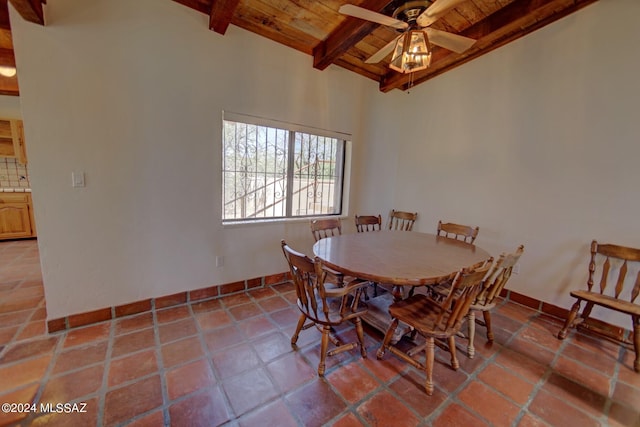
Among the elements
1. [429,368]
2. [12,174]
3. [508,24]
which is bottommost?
[429,368]

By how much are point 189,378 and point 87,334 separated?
109cm

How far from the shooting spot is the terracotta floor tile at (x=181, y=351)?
1.77m

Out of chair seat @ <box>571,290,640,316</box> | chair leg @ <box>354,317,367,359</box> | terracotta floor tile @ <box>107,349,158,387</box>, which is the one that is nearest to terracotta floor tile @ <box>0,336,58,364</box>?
terracotta floor tile @ <box>107,349,158,387</box>

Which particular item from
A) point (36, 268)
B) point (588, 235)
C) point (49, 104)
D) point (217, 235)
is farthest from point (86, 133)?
point (588, 235)

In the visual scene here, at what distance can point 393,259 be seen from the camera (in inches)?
72.3

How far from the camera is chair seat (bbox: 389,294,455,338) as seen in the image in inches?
60.8

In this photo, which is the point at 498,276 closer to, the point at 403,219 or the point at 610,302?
the point at 610,302

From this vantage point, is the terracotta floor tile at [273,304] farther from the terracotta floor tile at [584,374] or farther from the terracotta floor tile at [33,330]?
the terracotta floor tile at [584,374]

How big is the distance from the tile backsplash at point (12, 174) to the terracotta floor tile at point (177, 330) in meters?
4.83

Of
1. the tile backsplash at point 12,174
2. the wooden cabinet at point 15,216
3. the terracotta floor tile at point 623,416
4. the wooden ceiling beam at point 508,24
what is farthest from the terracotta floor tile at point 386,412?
the tile backsplash at point 12,174

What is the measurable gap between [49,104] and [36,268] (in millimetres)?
2558

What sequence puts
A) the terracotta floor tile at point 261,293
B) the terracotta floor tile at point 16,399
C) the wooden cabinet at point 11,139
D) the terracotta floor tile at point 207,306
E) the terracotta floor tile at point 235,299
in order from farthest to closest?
the wooden cabinet at point 11,139
the terracotta floor tile at point 261,293
the terracotta floor tile at point 235,299
the terracotta floor tile at point 207,306
the terracotta floor tile at point 16,399

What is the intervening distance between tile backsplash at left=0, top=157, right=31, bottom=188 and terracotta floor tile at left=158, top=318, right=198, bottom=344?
190 inches

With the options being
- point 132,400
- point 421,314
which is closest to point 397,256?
point 421,314
